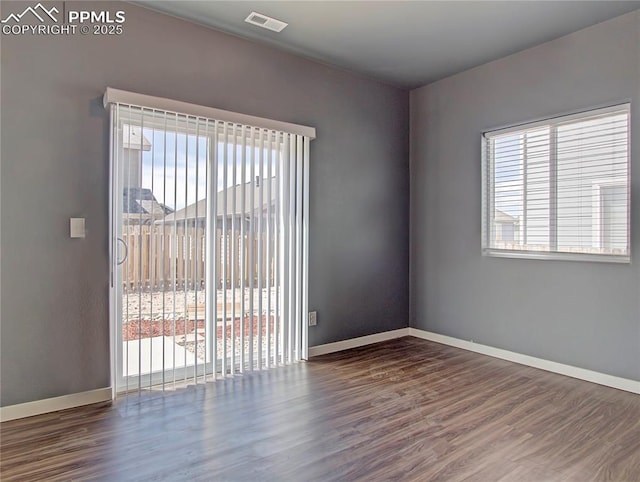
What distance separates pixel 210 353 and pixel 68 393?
3.21ft

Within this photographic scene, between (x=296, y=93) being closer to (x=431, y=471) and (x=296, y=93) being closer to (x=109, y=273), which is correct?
(x=109, y=273)

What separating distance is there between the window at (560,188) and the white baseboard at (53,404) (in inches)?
140

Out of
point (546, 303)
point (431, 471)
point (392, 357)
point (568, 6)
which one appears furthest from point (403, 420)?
point (568, 6)

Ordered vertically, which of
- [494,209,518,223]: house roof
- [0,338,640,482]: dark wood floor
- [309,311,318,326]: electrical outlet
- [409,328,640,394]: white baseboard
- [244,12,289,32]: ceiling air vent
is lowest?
[0,338,640,482]: dark wood floor

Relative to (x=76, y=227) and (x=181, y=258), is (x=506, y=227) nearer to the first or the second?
(x=181, y=258)

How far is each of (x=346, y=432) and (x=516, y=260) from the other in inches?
93.5

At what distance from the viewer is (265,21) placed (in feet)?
10.4

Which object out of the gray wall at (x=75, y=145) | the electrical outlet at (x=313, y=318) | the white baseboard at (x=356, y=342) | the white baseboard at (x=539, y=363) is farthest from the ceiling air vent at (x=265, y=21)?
the white baseboard at (x=539, y=363)

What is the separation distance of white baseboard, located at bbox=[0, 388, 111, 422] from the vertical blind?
0.14 metres

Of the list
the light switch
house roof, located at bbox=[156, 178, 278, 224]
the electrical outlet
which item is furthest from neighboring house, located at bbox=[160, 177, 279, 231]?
the electrical outlet

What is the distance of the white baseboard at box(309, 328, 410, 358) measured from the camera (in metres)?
3.97

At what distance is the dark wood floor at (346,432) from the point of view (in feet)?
6.70

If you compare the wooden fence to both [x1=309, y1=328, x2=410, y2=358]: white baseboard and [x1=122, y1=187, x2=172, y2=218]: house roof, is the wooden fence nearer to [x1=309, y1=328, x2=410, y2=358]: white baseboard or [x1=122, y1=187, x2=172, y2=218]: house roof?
[x1=122, y1=187, x2=172, y2=218]: house roof

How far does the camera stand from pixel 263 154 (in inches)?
136
